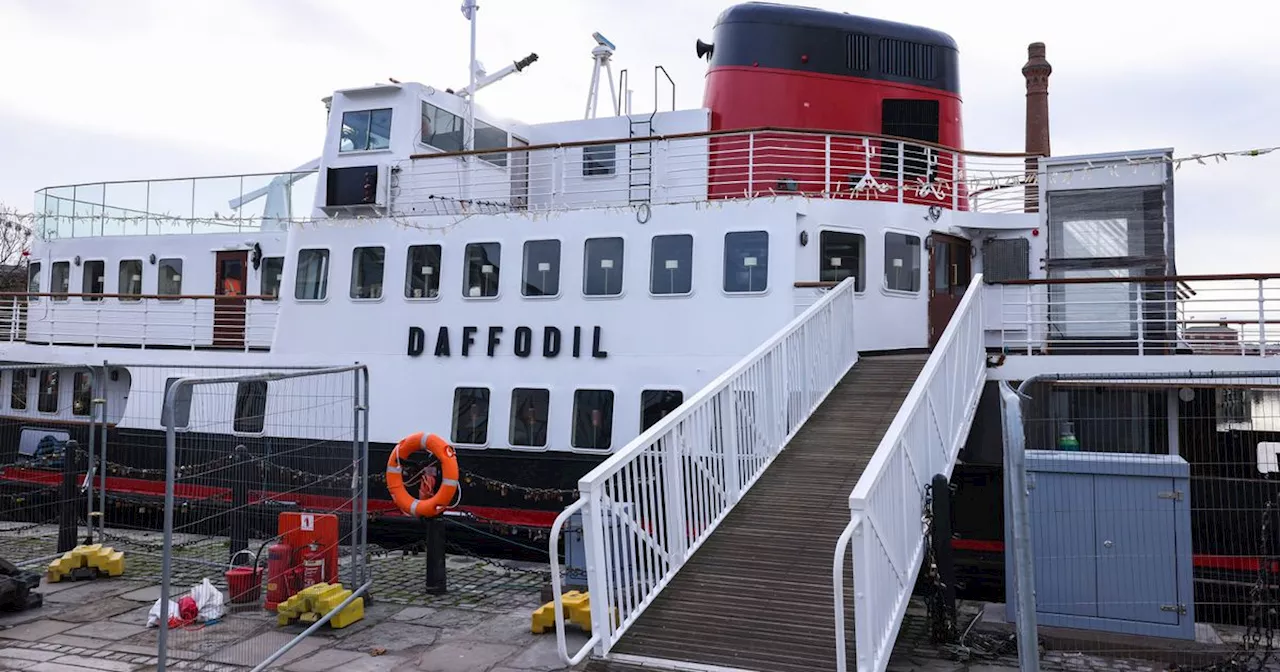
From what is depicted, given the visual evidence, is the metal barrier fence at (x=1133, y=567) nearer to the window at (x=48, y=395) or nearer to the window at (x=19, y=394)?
the window at (x=48, y=395)

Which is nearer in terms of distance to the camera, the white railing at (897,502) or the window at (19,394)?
the white railing at (897,502)

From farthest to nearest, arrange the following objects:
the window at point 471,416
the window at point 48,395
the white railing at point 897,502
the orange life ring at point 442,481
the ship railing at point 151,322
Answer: the window at point 48,395 → the ship railing at point 151,322 → the window at point 471,416 → the orange life ring at point 442,481 → the white railing at point 897,502

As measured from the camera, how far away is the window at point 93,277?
18.9m

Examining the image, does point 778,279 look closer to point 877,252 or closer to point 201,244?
point 877,252

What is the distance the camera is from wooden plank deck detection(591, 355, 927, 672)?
6289mm

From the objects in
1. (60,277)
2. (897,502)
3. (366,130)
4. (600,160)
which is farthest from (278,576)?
(60,277)

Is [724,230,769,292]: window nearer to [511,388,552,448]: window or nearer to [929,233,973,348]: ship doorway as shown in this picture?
[929,233,973,348]: ship doorway

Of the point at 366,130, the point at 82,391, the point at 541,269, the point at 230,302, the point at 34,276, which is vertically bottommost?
the point at 82,391

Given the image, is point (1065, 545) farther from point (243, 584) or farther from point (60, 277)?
point (60, 277)

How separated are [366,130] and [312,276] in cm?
253

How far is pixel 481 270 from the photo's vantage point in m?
13.5

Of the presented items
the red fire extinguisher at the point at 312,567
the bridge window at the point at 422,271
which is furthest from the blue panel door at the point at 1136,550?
the bridge window at the point at 422,271

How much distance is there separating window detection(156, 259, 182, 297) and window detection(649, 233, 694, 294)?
424 inches

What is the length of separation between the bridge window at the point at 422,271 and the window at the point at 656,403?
3.69 metres
